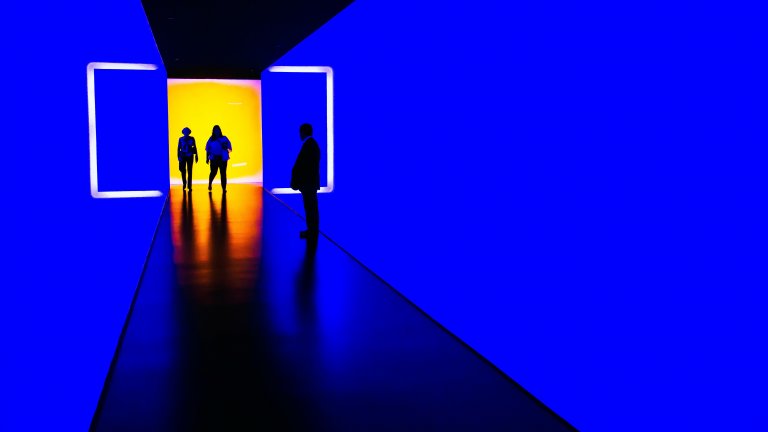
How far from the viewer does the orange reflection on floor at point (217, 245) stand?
23.3 feet

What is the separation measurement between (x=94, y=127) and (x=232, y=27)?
369cm

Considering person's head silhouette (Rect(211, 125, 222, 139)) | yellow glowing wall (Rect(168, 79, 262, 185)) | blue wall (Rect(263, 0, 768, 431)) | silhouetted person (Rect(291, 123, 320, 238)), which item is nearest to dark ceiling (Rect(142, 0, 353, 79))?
person's head silhouette (Rect(211, 125, 222, 139))

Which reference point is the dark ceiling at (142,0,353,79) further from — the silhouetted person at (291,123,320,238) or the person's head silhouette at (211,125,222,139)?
the silhouetted person at (291,123,320,238)

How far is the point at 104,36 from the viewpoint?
36.5 feet

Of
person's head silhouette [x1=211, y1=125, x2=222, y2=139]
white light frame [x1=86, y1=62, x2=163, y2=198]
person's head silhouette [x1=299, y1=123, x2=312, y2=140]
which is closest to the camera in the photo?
person's head silhouette [x1=299, y1=123, x2=312, y2=140]

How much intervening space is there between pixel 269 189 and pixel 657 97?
17707 millimetres

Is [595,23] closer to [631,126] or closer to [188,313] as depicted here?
[631,126]

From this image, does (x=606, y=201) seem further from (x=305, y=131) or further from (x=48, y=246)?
(x=305, y=131)

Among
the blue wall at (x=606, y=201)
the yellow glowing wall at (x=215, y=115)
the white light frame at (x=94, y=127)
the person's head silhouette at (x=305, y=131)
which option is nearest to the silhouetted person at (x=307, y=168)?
the person's head silhouette at (x=305, y=131)

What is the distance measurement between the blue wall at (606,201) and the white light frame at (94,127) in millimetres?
8585

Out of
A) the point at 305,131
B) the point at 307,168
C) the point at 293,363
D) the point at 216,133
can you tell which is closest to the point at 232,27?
the point at 305,131

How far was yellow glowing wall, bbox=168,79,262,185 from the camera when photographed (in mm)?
23156

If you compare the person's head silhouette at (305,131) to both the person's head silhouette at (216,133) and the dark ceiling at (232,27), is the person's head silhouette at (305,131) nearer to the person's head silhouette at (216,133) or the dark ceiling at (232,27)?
the dark ceiling at (232,27)

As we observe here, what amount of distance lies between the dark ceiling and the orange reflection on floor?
3.36 m
